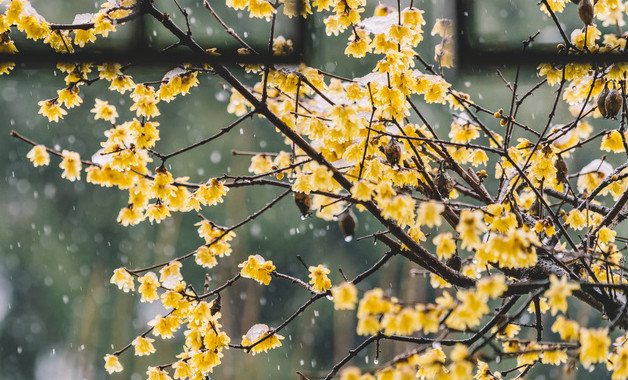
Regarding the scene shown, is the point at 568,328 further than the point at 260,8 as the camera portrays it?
No

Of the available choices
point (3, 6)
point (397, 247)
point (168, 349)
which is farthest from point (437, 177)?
point (168, 349)

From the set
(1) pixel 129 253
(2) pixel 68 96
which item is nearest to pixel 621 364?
(2) pixel 68 96

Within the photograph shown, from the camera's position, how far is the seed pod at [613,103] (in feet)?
4.40

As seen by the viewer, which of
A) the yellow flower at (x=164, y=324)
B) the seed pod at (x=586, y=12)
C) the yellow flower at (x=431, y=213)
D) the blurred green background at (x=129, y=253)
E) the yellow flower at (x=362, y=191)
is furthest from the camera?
the blurred green background at (x=129, y=253)

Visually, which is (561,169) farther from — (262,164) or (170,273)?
(170,273)

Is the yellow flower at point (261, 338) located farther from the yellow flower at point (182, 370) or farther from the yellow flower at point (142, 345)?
the yellow flower at point (142, 345)

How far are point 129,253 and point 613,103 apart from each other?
23.1 ft

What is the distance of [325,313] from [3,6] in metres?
6.45

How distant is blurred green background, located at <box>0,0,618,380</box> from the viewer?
7.01 m

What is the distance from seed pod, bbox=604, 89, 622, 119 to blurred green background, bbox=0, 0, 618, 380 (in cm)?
542

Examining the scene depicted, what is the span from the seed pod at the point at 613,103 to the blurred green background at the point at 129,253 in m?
5.42

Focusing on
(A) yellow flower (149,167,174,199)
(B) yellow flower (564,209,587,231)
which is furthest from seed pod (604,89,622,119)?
(A) yellow flower (149,167,174,199)

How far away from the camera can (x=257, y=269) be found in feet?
5.00

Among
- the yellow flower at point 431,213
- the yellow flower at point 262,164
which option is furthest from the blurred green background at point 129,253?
the yellow flower at point 431,213
